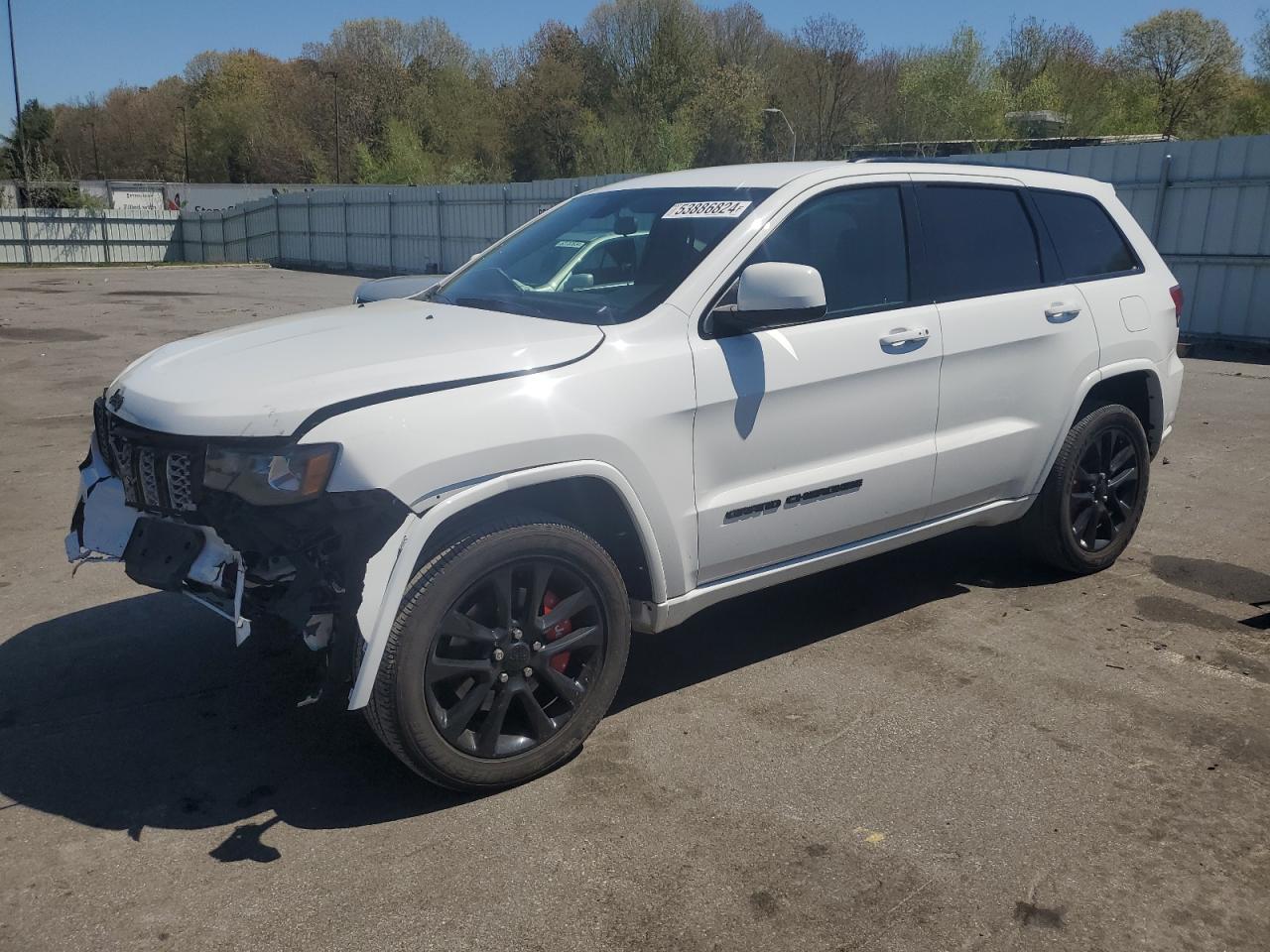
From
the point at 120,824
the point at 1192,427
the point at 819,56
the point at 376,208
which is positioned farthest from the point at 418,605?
the point at 819,56

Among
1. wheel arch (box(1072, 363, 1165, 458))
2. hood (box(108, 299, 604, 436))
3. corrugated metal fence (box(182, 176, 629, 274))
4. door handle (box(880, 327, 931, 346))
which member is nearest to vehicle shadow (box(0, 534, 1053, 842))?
wheel arch (box(1072, 363, 1165, 458))

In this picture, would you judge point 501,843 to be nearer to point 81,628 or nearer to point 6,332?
point 81,628

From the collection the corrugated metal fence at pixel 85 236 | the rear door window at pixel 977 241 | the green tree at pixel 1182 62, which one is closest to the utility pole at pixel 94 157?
the corrugated metal fence at pixel 85 236

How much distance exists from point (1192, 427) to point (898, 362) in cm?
615

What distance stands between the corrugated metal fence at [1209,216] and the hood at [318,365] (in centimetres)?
1287

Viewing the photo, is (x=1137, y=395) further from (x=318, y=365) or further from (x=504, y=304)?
(x=318, y=365)

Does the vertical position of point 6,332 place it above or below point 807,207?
below

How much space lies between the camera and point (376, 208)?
3331cm

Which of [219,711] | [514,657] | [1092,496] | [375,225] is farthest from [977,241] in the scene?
[375,225]

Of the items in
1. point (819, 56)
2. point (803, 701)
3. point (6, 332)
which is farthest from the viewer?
point (819, 56)

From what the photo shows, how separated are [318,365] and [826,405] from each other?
1806 mm

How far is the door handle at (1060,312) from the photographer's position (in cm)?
484

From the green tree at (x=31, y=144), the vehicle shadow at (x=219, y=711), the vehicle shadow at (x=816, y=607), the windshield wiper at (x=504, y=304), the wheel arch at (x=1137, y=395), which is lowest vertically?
the vehicle shadow at (x=219, y=711)

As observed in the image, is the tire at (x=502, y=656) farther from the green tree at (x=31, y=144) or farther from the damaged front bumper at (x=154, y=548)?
the green tree at (x=31, y=144)
